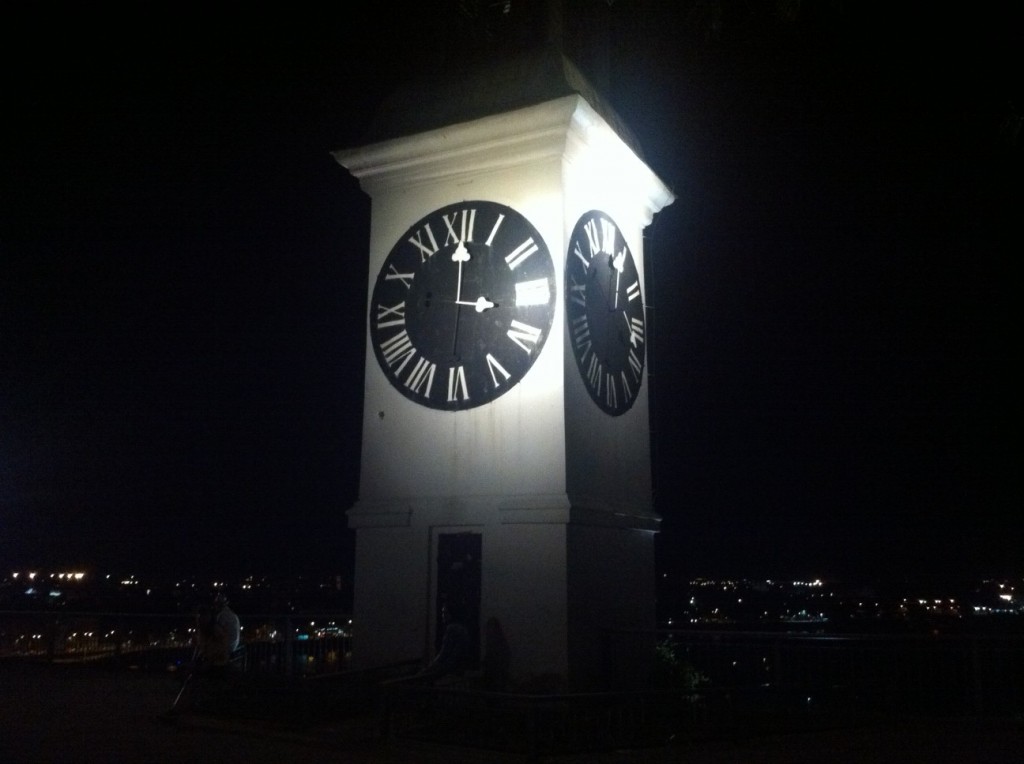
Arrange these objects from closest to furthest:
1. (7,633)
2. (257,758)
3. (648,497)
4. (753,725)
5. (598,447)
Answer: (257,758), (753,725), (598,447), (648,497), (7,633)

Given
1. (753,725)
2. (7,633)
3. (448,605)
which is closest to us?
(753,725)

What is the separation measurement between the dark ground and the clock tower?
172cm

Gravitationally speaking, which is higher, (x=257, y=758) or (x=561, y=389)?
(x=561, y=389)

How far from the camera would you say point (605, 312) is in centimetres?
1136

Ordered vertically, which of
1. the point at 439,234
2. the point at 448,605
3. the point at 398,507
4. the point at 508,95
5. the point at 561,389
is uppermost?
the point at 508,95

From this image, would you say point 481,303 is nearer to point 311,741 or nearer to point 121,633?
point 311,741

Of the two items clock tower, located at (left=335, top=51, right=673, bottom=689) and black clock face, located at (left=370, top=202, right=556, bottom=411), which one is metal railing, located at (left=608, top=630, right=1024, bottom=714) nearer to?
clock tower, located at (left=335, top=51, right=673, bottom=689)

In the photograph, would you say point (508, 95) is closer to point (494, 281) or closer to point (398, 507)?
point (494, 281)

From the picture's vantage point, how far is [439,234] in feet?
37.0

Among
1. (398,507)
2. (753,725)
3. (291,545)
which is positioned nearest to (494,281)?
(398,507)

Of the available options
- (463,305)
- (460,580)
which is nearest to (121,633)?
(460,580)

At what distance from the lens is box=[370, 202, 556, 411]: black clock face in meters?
10.5

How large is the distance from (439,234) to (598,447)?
2.89m

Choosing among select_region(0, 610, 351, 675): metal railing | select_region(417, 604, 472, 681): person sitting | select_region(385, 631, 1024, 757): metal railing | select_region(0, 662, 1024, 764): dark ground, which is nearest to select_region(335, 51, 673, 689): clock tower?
select_region(417, 604, 472, 681): person sitting
